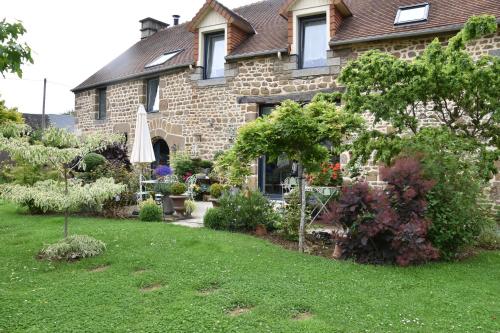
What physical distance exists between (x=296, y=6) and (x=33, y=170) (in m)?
8.05

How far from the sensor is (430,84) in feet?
21.2

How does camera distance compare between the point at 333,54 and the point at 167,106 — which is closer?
the point at 333,54

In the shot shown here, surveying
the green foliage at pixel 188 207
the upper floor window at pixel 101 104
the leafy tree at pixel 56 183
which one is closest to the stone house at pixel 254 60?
the upper floor window at pixel 101 104

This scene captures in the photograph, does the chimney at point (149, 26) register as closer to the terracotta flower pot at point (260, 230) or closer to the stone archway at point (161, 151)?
the stone archway at point (161, 151)

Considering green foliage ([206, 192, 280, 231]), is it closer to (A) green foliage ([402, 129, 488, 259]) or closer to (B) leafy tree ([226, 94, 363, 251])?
(B) leafy tree ([226, 94, 363, 251])

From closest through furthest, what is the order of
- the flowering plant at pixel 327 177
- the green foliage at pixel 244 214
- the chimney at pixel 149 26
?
the green foliage at pixel 244 214 < the flowering plant at pixel 327 177 < the chimney at pixel 149 26

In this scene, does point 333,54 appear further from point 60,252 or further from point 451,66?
point 60,252

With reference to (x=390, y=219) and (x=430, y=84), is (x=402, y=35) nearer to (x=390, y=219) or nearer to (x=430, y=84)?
(x=430, y=84)

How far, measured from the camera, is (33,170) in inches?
410

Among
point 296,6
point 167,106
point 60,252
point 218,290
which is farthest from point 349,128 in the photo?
point 167,106

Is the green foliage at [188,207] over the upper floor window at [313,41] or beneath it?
beneath

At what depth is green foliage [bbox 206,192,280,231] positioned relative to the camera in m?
8.02

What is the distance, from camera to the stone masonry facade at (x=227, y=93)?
10.6 metres

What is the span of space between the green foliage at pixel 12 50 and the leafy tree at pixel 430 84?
4.65 meters
